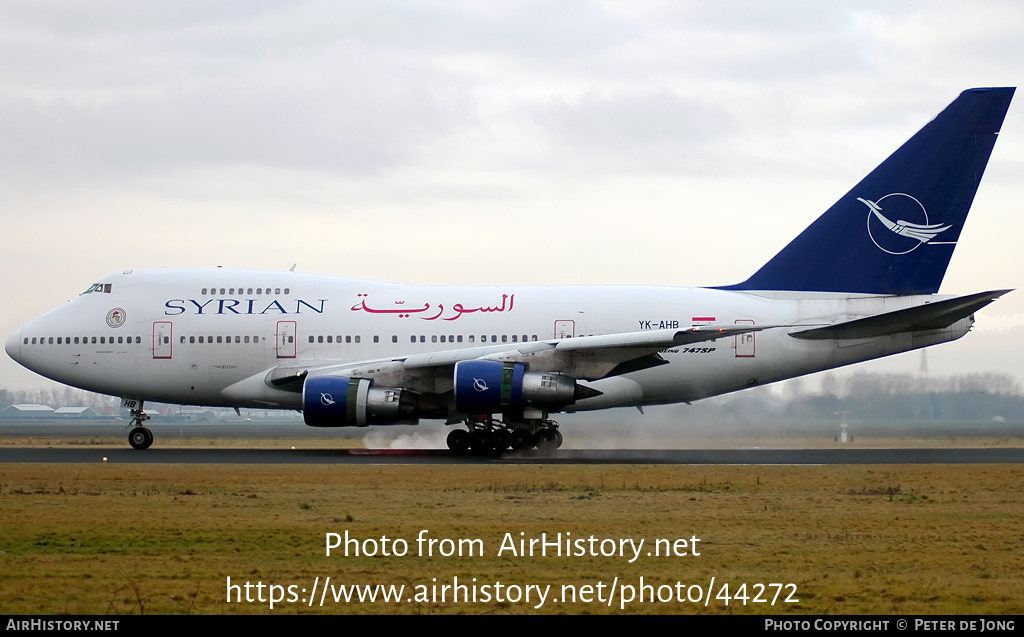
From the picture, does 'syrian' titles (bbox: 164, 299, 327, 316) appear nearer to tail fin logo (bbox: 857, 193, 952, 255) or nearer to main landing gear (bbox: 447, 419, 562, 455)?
main landing gear (bbox: 447, 419, 562, 455)

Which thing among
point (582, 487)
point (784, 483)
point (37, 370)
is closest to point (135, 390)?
point (37, 370)

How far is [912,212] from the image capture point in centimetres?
2727

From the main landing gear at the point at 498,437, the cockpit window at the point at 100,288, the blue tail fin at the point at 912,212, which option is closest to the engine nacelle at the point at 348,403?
the main landing gear at the point at 498,437

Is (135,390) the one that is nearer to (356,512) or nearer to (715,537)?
(356,512)

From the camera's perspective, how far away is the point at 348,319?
92.7 ft

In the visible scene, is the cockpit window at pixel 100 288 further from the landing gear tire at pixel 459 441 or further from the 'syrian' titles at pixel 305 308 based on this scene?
the landing gear tire at pixel 459 441

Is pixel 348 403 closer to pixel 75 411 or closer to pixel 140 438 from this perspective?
pixel 140 438

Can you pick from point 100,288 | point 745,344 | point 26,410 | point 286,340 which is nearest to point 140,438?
point 100,288

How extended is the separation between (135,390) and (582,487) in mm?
15961

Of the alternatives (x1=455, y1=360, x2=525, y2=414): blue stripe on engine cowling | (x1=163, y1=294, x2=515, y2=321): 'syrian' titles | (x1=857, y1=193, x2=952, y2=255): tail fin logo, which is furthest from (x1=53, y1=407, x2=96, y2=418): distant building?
(x1=857, y1=193, x2=952, y2=255): tail fin logo

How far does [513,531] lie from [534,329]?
1438 centimetres

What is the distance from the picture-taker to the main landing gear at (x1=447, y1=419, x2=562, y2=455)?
2569 cm

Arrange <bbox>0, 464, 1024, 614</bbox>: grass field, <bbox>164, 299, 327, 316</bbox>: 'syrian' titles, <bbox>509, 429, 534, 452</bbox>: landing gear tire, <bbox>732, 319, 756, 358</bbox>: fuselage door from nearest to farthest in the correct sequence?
<bbox>0, 464, 1024, 614</bbox>: grass field < <bbox>509, 429, 534, 452</bbox>: landing gear tire < <bbox>732, 319, 756, 358</bbox>: fuselage door < <bbox>164, 299, 327, 316</bbox>: 'syrian' titles

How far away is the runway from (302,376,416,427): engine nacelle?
2.72 ft
